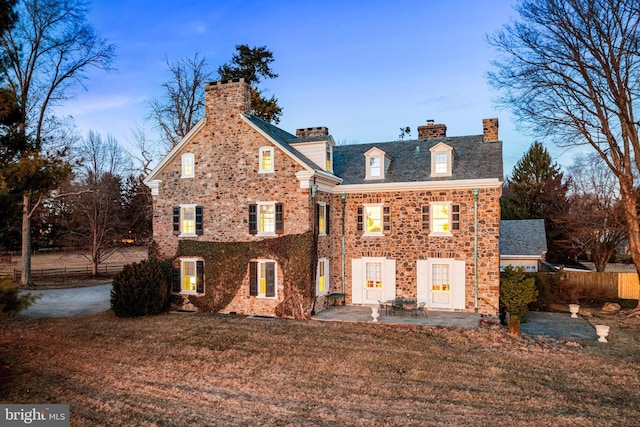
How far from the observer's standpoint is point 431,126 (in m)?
22.8

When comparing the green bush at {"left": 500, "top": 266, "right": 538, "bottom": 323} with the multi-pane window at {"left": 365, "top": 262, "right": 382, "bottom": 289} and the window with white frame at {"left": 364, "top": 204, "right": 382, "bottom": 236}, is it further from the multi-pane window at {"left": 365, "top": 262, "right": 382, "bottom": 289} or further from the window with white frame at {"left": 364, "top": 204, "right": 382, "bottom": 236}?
the window with white frame at {"left": 364, "top": 204, "right": 382, "bottom": 236}

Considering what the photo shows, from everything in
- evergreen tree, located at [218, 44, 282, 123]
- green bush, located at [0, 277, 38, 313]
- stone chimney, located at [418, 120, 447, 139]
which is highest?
evergreen tree, located at [218, 44, 282, 123]

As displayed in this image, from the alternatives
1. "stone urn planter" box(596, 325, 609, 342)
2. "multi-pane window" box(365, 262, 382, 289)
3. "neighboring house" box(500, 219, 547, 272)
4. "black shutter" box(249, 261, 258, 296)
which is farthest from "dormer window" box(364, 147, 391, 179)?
"neighboring house" box(500, 219, 547, 272)

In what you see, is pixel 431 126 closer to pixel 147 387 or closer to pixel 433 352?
pixel 433 352

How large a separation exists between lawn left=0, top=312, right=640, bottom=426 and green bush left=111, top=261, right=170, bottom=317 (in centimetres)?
183

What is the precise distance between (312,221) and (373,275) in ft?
13.0

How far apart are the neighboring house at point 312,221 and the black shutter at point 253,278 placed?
0.04 metres

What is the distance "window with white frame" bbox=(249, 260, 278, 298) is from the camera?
18.1 m

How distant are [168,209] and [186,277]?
324 cm

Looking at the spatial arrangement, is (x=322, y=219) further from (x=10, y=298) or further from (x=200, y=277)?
(x=10, y=298)

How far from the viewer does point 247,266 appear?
18453 millimetres

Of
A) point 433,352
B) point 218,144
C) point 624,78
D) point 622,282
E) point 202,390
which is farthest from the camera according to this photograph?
point 622,282

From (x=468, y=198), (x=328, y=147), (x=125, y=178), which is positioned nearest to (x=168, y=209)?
(x=328, y=147)

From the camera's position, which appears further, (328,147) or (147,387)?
(328,147)
